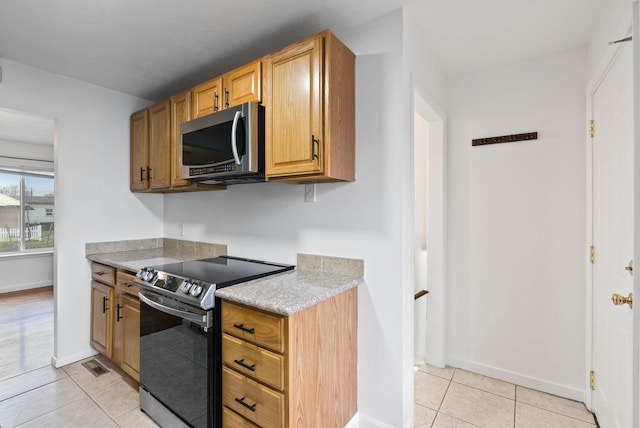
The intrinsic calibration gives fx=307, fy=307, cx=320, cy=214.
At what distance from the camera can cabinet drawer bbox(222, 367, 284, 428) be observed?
1387mm

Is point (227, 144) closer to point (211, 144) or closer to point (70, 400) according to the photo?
point (211, 144)

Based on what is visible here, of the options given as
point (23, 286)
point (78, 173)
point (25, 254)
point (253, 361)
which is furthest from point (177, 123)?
point (23, 286)

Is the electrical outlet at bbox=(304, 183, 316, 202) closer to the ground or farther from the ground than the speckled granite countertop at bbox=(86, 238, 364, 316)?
farther from the ground

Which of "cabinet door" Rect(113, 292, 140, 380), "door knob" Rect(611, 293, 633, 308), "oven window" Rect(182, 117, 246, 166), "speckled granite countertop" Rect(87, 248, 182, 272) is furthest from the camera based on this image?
"speckled granite countertop" Rect(87, 248, 182, 272)

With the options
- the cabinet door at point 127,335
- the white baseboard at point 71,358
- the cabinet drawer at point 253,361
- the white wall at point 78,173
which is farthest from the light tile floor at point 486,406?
the white wall at point 78,173

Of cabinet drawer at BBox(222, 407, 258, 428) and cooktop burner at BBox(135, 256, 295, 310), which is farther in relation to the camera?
cooktop burner at BBox(135, 256, 295, 310)

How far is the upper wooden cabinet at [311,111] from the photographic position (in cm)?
165

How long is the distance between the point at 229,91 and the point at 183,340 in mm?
1581

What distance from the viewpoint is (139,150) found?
9.69ft

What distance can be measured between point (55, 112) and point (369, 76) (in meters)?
2.66

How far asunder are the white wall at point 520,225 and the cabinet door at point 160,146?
241 centimetres

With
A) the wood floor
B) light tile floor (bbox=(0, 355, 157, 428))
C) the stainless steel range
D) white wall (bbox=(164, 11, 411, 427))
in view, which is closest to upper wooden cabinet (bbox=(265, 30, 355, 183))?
white wall (bbox=(164, 11, 411, 427))

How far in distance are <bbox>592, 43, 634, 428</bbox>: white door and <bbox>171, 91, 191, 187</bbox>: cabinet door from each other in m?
2.66

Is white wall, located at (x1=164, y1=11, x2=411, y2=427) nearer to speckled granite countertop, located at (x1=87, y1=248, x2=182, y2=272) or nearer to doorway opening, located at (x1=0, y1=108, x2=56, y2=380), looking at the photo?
speckled granite countertop, located at (x1=87, y1=248, x2=182, y2=272)
